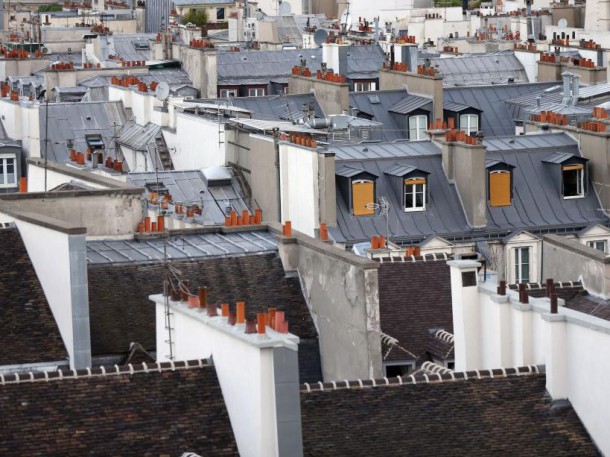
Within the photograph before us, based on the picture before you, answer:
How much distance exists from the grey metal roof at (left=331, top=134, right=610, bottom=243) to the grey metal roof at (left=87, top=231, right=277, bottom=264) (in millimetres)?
14193

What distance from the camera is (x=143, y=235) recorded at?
45.9 meters

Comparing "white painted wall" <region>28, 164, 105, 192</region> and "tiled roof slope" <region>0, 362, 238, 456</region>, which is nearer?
"tiled roof slope" <region>0, 362, 238, 456</region>

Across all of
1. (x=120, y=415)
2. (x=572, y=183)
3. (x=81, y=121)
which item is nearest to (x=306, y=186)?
(x=572, y=183)

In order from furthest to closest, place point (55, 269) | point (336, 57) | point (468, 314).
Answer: point (336, 57)
point (55, 269)
point (468, 314)

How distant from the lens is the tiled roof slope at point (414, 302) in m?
43.3

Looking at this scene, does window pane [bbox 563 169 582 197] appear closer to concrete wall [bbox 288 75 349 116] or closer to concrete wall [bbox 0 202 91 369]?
concrete wall [bbox 288 75 349 116]

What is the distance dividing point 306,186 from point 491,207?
490cm

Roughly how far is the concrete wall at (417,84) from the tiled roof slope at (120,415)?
148 ft

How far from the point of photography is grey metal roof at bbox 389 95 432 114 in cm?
7694

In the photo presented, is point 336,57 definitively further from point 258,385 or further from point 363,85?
point 258,385

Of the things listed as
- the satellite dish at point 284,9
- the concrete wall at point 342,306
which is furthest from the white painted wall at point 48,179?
the satellite dish at point 284,9

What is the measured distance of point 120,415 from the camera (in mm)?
31203

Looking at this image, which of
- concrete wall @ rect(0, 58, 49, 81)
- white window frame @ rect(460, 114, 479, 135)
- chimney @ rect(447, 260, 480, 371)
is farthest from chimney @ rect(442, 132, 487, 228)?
concrete wall @ rect(0, 58, 49, 81)

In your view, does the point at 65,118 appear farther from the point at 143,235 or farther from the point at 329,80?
the point at 143,235
